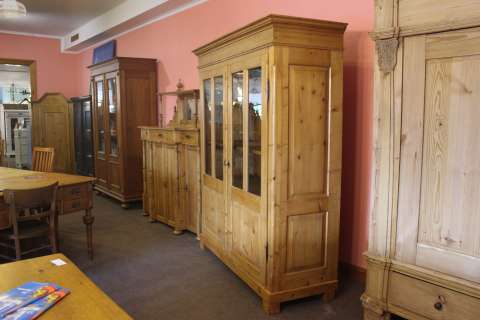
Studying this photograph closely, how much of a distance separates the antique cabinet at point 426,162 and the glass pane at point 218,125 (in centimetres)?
138

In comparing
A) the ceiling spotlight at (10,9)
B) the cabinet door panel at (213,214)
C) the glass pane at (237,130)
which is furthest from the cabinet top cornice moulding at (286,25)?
the ceiling spotlight at (10,9)

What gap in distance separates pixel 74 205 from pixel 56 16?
14.2ft

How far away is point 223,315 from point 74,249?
1.97 meters

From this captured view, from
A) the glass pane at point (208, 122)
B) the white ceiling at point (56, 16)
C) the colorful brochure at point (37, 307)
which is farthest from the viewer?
the white ceiling at point (56, 16)

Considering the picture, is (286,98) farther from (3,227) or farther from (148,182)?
(148,182)

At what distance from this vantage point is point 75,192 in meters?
3.37

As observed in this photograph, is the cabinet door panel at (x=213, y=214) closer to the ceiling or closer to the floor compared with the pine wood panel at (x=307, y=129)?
closer to the floor

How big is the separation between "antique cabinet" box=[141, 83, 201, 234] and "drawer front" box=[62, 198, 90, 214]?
1.04 metres

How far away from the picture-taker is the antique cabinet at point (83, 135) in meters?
6.62

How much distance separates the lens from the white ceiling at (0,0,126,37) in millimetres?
5562

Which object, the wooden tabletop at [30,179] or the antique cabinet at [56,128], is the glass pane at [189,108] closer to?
the wooden tabletop at [30,179]

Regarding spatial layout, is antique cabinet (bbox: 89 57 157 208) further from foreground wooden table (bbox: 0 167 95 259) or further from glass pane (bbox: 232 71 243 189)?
glass pane (bbox: 232 71 243 189)

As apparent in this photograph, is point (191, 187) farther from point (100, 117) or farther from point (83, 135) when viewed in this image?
point (83, 135)

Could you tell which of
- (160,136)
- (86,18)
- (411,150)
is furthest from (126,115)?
(411,150)
